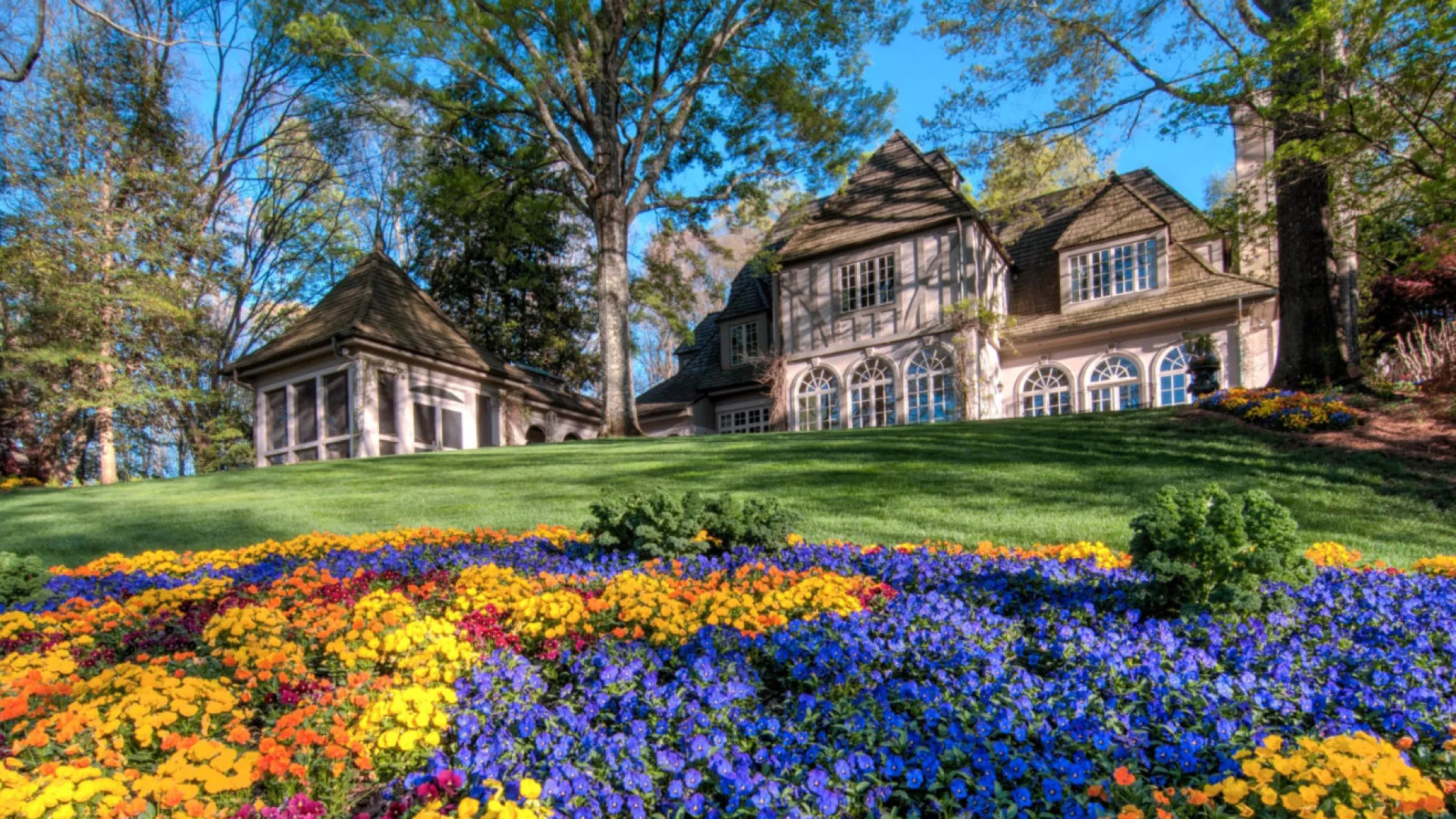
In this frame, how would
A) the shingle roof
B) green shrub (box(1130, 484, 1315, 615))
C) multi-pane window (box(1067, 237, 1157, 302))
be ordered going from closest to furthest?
green shrub (box(1130, 484, 1315, 615))
the shingle roof
multi-pane window (box(1067, 237, 1157, 302))

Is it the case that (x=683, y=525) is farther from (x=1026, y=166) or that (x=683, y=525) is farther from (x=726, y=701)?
(x=1026, y=166)

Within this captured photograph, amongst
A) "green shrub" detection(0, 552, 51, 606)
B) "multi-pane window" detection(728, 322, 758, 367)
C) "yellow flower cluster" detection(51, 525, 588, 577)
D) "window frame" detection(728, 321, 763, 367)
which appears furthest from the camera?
"multi-pane window" detection(728, 322, 758, 367)

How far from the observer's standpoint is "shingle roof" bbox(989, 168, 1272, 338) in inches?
594

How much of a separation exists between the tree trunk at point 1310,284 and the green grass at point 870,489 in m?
1.68

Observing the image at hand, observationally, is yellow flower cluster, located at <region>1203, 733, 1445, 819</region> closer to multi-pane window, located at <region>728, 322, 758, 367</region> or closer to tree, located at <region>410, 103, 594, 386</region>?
multi-pane window, located at <region>728, 322, 758, 367</region>

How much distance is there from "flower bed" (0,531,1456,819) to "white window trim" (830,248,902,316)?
13.8 m

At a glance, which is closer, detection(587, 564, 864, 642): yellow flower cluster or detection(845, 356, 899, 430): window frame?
detection(587, 564, 864, 642): yellow flower cluster

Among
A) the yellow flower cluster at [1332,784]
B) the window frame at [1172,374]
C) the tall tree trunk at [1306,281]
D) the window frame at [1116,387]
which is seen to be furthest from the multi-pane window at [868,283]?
the yellow flower cluster at [1332,784]

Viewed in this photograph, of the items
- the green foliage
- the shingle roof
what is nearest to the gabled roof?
the shingle roof

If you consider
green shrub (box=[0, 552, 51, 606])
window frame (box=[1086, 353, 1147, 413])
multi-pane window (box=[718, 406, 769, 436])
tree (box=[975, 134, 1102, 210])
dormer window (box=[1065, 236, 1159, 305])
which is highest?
tree (box=[975, 134, 1102, 210])

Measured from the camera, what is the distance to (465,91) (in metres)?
16.2

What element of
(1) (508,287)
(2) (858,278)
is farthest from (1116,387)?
(1) (508,287)

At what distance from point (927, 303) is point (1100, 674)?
48.2 ft

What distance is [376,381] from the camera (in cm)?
1605
